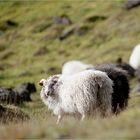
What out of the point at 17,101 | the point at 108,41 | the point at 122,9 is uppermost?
the point at 122,9

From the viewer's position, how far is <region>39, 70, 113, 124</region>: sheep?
1608 centimetres

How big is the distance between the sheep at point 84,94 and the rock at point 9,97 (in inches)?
355

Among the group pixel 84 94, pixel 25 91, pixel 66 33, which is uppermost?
pixel 66 33

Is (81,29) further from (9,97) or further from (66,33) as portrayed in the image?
(9,97)

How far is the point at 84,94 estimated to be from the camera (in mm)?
16031

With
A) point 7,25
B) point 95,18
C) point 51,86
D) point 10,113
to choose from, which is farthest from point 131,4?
point 51,86

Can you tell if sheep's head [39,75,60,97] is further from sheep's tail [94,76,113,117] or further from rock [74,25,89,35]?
rock [74,25,89,35]

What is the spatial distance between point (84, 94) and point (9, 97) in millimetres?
11894

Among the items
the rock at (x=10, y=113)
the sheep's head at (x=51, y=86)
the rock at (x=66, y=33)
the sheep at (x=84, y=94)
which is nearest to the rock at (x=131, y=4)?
the rock at (x=66, y=33)

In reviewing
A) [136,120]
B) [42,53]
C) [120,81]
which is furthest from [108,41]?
[136,120]

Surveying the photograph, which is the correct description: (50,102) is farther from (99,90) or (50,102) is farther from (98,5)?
(98,5)

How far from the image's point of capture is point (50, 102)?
1808 centimetres

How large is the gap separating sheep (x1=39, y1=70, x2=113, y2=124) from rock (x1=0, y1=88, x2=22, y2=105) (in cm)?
901

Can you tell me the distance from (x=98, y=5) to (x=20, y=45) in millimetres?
16062
